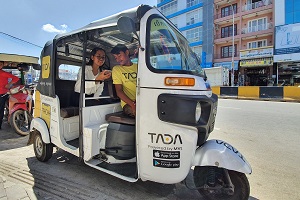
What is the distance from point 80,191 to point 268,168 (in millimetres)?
3145

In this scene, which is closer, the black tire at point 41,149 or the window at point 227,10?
the black tire at point 41,149

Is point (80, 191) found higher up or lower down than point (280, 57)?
lower down

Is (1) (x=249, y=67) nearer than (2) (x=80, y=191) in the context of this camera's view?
No

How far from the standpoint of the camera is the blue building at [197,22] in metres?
30.2

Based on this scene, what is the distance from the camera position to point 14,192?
276 centimetres

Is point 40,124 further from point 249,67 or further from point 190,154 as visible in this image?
point 249,67

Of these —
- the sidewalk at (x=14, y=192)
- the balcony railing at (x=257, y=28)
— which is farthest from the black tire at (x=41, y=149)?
the balcony railing at (x=257, y=28)

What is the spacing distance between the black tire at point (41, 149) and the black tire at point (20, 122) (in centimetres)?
215

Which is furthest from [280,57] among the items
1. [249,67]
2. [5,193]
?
[5,193]

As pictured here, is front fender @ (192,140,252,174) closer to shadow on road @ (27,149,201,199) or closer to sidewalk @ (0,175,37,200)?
shadow on road @ (27,149,201,199)

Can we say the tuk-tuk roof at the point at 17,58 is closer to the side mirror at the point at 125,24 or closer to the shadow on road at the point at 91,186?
the shadow on road at the point at 91,186

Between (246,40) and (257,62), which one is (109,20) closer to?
(257,62)

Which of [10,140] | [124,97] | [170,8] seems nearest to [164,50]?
[124,97]

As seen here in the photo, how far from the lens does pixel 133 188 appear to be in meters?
2.83
